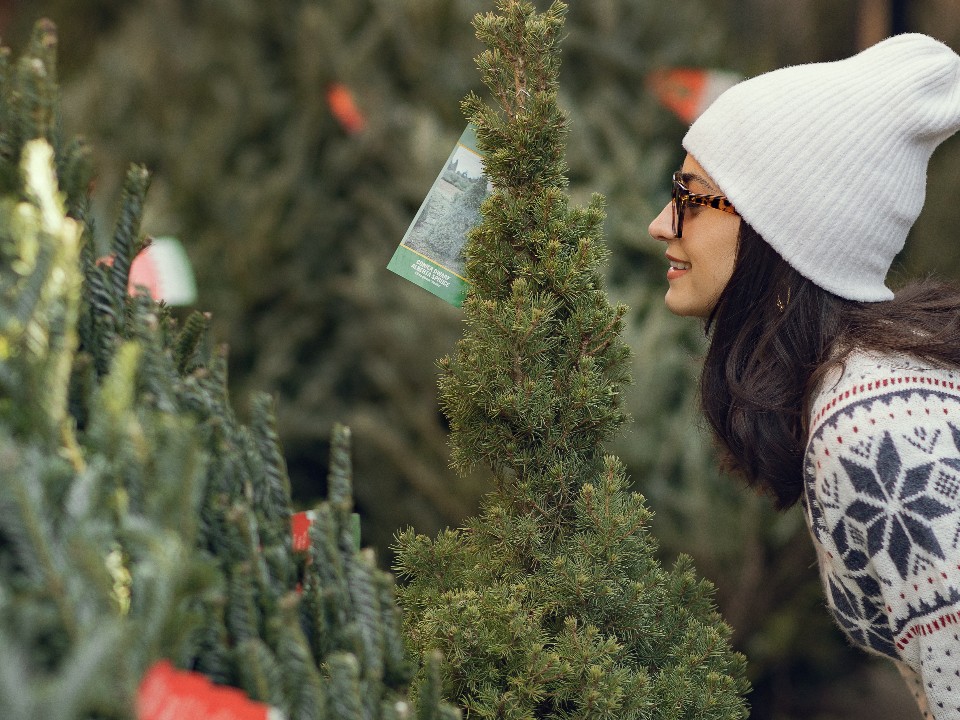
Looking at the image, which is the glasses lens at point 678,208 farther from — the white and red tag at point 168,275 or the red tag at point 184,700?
the red tag at point 184,700

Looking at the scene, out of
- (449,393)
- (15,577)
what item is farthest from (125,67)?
(15,577)

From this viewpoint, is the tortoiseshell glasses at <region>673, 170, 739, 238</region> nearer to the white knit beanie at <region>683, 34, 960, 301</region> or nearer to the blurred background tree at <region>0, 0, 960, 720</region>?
the white knit beanie at <region>683, 34, 960, 301</region>

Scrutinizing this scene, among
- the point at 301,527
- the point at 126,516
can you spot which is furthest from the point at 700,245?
the point at 126,516

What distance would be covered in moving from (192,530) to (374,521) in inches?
108

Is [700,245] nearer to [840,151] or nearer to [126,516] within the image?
[840,151]

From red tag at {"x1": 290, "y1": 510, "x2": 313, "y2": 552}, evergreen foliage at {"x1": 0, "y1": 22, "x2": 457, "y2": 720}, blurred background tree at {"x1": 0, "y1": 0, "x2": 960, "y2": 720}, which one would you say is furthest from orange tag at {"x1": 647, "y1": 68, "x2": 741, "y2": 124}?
evergreen foliage at {"x1": 0, "y1": 22, "x2": 457, "y2": 720}

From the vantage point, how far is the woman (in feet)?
4.58

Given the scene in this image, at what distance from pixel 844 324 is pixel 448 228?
2.18 feet

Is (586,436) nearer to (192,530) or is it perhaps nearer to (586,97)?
(192,530)

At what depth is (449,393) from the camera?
1.42 metres

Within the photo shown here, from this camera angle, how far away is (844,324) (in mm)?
1634

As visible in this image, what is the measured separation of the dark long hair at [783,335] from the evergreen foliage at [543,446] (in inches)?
14.3

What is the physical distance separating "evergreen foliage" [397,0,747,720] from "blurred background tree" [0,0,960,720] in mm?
1495

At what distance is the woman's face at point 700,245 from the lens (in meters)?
1.69
